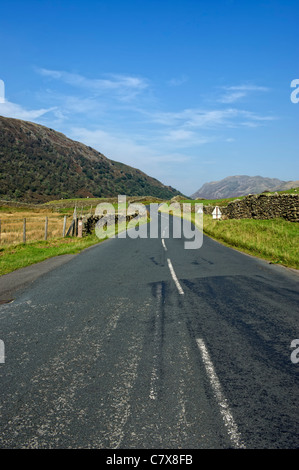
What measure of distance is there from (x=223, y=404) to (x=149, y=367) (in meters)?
1.14

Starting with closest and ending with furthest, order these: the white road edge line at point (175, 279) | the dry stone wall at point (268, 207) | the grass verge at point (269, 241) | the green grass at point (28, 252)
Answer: the white road edge line at point (175, 279), the green grass at point (28, 252), the grass verge at point (269, 241), the dry stone wall at point (268, 207)

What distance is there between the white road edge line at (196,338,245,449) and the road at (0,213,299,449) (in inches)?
0.6

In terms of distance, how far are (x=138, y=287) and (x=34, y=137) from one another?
6014 inches

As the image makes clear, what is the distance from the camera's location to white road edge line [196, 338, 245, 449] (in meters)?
2.90

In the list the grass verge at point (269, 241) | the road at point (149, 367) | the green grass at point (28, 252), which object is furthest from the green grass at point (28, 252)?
the grass verge at point (269, 241)

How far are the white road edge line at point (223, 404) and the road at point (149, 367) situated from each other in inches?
0.6

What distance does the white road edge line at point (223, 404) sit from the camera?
2904 mm

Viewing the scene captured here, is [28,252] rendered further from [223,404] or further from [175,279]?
[223,404]

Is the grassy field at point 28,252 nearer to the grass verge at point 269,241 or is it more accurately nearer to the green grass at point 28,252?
the green grass at point 28,252

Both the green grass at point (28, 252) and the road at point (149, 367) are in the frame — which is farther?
the green grass at point (28, 252)

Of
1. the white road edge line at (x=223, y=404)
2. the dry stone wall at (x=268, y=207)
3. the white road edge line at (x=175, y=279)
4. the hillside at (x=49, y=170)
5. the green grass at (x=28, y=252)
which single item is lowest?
the white road edge line at (x=223, y=404)

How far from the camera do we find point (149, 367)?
426 cm
